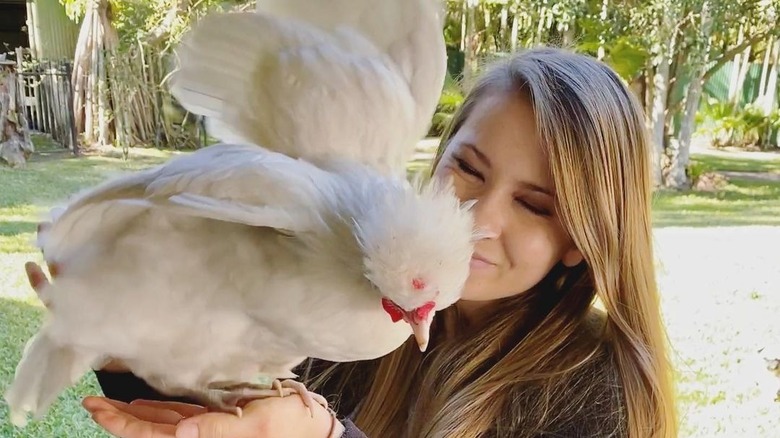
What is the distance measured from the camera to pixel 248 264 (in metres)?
0.54

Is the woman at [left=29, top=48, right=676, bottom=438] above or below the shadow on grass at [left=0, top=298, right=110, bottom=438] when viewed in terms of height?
above

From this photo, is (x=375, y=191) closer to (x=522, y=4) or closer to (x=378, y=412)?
(x=378, y=412)

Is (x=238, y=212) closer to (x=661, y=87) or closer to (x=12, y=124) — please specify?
(x=12, y=124)

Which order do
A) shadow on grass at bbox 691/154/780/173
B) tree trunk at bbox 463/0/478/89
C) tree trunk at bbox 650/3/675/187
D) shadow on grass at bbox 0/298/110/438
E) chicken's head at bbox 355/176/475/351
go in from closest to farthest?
chicken's head at bbox 355/176/475/351, shadow on grass at bbox 0/298/110/438, tree trunk at bbox 463/0/478/89, tree trunk at bbox 650/3/675/187, shadow on grass at bbox 691/154/780/173

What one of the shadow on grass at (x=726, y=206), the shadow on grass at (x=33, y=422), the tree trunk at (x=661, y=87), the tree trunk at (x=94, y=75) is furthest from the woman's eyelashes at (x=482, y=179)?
the shadow on grass at (x=726, y=206)

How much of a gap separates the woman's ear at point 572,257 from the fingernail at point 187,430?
0.46 metres

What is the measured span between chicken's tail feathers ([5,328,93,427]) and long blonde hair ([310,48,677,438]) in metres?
0.38

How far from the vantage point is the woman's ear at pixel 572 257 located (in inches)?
33.5

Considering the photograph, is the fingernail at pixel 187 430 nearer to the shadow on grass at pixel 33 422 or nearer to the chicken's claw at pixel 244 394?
the chicken's claw at pixel 244 394

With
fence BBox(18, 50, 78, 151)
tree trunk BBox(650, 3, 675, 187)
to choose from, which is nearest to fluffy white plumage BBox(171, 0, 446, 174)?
fence BBox(18, 50, 78, 151)

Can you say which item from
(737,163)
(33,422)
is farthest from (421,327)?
(737,163)

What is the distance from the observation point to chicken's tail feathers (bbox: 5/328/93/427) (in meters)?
0.63

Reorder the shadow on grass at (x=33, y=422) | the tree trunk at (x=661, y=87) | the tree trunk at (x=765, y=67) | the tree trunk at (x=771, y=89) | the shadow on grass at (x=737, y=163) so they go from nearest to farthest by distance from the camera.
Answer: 1. the shadow on grass at (x=33, y=422)
2. the tree trunk at (x=661, y=87)
3. the tree trunk at (x=765, y=67)
4. the tree trunk at (x=771, y=89)
5. the shadow on grass at (x=737, y=163)

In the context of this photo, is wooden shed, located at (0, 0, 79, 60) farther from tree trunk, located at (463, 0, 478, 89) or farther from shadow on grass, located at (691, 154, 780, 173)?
shadow on grass, located at (691, 154, 780, 173)
